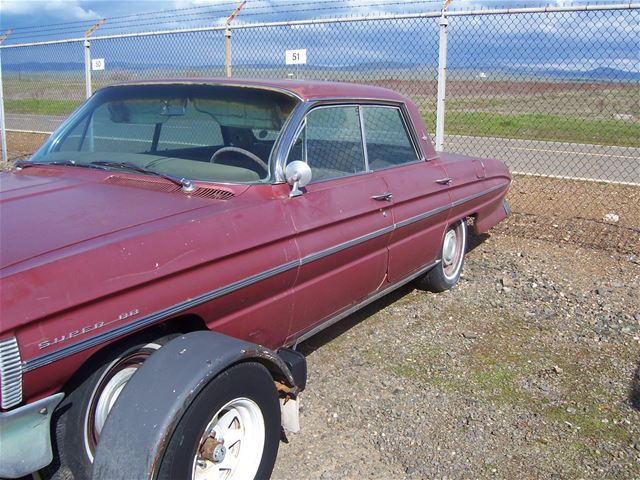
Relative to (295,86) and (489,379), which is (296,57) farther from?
(489,379)

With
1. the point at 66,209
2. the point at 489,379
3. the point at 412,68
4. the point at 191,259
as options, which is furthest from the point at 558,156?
the point at 66,209

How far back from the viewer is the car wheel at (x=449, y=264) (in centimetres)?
510

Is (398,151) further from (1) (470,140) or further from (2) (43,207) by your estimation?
(1) (470,140)

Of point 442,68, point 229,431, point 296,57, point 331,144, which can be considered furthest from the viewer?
point 296,57

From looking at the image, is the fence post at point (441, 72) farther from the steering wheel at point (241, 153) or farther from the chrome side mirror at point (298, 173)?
the chrome side mirror at point (298, 173)

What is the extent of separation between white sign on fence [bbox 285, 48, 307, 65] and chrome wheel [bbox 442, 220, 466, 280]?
3363 mm

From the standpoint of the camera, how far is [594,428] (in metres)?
3.39

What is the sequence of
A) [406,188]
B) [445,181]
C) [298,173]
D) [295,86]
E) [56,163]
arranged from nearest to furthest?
[298,173] → [56,163] → [295,86] → [406,188] → [445,181]

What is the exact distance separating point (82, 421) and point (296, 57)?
623 cm

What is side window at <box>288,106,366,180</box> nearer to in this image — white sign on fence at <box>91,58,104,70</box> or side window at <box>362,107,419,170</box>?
side window at <box>362,107,419,170</box>

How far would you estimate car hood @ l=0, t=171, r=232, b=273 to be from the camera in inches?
91.0

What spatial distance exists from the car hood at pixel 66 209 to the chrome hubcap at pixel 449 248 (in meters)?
2.71

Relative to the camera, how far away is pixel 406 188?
13.8 ft

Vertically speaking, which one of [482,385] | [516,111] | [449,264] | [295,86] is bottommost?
[482,385]
